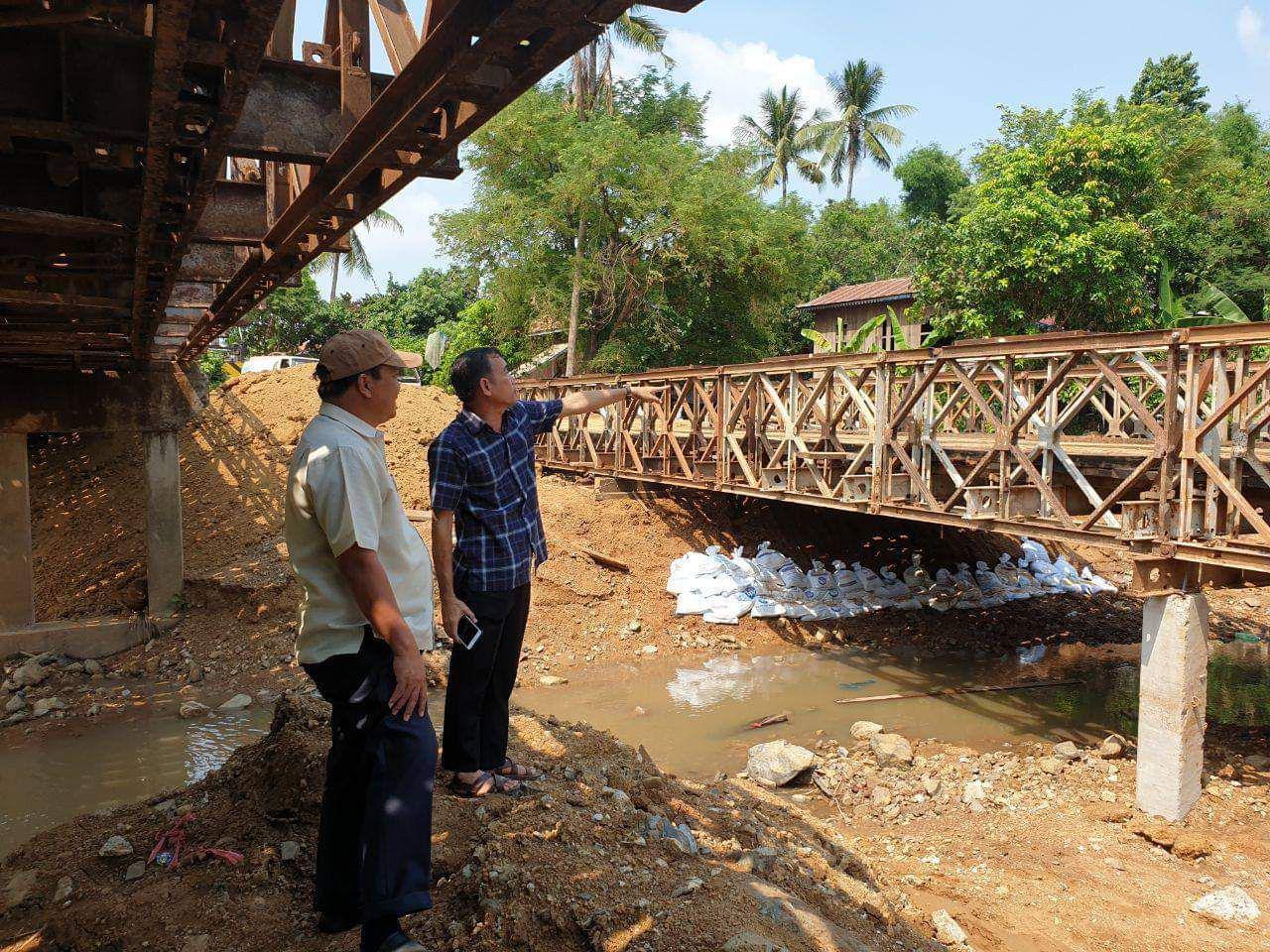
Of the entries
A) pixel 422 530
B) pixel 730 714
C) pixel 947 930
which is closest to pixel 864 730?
pixel 730 714

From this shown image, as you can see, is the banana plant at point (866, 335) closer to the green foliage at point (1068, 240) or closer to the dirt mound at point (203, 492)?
the green foliage at point (1068, 240)

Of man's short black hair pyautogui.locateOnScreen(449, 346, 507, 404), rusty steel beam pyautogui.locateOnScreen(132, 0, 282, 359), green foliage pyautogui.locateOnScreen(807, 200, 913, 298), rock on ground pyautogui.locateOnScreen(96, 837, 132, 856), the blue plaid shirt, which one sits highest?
green foliage pyautogui.locateOnScreen(807, 200, 913, 298)

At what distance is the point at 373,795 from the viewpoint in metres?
2.34

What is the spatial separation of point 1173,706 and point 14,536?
10.9 metres

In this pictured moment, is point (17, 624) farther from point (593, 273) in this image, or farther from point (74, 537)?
point (593, 273)

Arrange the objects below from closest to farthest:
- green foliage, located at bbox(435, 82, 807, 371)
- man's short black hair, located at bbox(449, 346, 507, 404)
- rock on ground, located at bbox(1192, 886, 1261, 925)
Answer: man's short black hair, located at bbox(449, 346, 507, 404) → rock on ground, located at bbox(1192, 886, 1261, 925) → green foliage, located at bbox(435, 82, 807, 371)

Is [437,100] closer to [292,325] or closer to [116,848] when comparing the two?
[116,848]

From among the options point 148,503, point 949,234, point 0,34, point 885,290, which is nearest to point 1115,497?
point 0,34

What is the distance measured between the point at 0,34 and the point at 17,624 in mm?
8466

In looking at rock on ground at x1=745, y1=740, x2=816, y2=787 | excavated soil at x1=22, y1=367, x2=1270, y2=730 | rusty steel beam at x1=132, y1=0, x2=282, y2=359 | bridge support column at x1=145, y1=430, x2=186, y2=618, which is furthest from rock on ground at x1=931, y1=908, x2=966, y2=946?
bridge support column at x1=145, y1=430, x2=186, y2=618

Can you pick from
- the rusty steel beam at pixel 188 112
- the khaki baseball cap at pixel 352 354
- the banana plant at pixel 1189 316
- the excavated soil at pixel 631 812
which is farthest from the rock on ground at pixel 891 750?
the banana plant at pixel 1189 316

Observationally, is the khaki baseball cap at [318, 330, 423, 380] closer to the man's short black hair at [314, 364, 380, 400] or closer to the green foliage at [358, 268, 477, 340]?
the man's short black hair at [314, 364, 380, 400]

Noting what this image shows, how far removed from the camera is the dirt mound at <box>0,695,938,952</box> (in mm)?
2561

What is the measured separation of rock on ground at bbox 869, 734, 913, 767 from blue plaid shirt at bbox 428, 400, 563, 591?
15.0 feet
